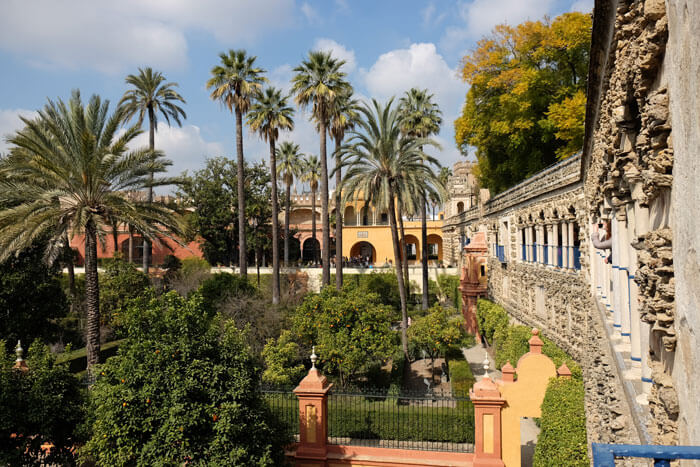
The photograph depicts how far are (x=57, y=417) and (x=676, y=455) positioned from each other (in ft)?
31.8

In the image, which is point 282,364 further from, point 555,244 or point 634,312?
point 634,312

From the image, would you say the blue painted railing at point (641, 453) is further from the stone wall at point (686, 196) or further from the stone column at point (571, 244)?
the stone column at point (571, 244)

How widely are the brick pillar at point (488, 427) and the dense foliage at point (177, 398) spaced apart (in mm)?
4172

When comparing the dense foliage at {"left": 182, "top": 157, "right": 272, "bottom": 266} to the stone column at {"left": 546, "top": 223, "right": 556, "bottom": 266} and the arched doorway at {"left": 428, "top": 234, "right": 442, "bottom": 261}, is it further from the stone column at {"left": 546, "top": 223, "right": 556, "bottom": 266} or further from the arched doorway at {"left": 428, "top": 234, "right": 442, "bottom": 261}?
the stone column at {"left": 546, "top": 223, "right": 556, "bottom": 266}

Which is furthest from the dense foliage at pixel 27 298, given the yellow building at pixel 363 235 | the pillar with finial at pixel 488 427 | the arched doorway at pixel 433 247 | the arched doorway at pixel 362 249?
the arched doorway at pixel 433 247

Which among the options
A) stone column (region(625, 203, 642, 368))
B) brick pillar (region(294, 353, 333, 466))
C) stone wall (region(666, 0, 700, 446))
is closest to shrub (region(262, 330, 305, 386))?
brick pillar (region(294, 353, 333, 466))

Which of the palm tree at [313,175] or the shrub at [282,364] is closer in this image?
the shrub at [282,364]

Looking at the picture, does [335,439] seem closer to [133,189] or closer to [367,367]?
[367,367]

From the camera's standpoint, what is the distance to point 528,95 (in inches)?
840

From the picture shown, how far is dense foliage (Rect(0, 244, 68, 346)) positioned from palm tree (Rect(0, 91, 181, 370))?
11.8ft

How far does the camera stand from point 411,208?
19.4m

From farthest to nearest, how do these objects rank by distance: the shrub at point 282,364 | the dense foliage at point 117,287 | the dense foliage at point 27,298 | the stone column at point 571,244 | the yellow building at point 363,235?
the yellow building at point 363,235
the dense foliage at point 117,287
the dense foliage at point 27,298
the shrub at point 282,364
the stone column at point 571,244

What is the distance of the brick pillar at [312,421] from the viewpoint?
948 centimetres

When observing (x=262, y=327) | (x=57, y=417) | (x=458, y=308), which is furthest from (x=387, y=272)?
(x=57, y=417)
